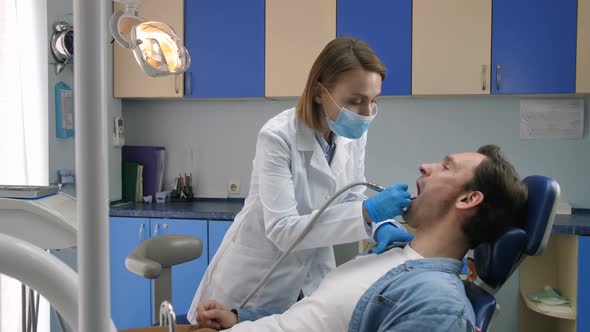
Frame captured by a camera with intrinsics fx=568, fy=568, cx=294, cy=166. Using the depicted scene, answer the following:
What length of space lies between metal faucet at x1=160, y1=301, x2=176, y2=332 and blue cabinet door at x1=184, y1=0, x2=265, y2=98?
2107 mm

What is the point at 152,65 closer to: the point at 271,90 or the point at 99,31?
the point at 99,31

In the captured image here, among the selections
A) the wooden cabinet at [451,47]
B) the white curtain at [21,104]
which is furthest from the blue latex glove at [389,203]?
the white curtain at [21,104]

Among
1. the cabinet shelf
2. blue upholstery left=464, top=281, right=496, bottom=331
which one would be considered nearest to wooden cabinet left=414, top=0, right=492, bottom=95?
the cabinet shelf

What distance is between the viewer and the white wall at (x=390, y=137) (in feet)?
10.7

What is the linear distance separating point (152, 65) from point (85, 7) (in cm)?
106

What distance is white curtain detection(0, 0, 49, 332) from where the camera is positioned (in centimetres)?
271

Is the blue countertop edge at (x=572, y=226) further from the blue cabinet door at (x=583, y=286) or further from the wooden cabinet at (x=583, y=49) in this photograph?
the wooden cabinet at (x=583, y=49)

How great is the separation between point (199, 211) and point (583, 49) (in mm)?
2172

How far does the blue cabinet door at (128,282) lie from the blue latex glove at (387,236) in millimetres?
1855

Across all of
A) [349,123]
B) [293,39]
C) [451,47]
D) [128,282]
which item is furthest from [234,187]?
[349,123]

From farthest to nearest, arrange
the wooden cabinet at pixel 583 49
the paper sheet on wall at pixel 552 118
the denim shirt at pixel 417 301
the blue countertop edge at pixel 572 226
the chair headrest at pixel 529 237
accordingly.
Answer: the paper sheet on wall at pixel 552 118 → the wooden cabinet at pixel 583 49 → the blue countertop edge at pixel 572 226 → the chair headrest at pixel 529 237 → the denim shirt at pixel 417 301

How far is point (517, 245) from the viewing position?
134 cm

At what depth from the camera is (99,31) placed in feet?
1.00

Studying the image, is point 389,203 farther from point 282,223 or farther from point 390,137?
point 390,137
